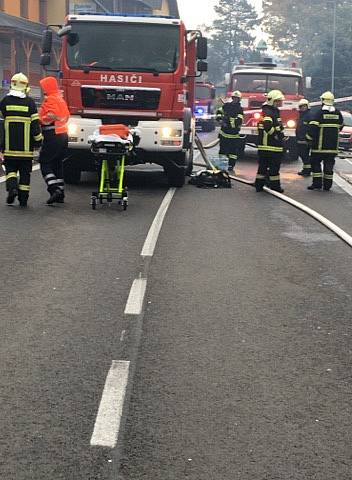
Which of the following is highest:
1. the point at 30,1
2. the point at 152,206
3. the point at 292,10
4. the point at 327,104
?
the point at 292,10

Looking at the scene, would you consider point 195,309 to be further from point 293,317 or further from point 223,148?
point 223,148

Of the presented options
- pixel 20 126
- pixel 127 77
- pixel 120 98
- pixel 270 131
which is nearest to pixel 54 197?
pixel 20 126

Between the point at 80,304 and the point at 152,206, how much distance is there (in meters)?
5.88

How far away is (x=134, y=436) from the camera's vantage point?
3.76 metres

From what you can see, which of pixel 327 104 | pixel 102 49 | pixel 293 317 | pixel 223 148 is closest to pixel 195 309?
pixel 293 317

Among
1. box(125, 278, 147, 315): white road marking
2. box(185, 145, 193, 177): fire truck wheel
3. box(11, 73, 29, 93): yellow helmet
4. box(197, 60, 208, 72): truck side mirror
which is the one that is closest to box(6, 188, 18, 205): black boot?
box(11, 73, 29, 93): yellow helmet

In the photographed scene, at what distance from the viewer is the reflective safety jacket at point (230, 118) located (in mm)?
17766

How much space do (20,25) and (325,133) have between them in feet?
84.1

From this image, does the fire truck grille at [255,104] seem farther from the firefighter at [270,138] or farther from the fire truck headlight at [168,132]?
the fire truck headlight at [168,132]

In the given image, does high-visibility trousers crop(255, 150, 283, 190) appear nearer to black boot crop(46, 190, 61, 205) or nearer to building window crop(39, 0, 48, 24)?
black boot crop(46, 190, 61, 205)

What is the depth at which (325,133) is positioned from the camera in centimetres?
1458

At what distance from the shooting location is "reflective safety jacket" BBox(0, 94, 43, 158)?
1064 cm

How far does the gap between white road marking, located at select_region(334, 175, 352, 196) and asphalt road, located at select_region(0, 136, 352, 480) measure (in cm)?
634

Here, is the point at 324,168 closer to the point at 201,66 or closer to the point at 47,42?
the point at 201,66
